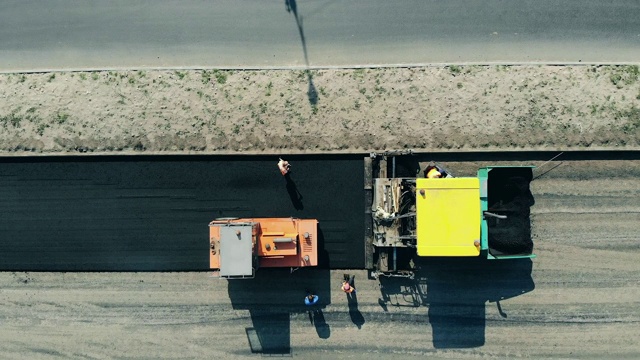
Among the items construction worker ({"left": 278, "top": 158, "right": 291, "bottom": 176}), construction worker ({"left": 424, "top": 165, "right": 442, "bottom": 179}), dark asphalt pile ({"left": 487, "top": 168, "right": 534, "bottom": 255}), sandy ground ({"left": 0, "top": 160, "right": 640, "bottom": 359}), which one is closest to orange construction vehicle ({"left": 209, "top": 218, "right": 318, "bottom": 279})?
sandy ground ({"left": 0, "top": 160, "right": 640, "bottom": 359})

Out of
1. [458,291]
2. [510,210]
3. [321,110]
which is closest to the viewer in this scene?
[510,210]

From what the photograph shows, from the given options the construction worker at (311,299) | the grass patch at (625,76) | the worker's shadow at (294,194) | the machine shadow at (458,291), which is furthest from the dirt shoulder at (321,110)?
the construction worker at (311,299)

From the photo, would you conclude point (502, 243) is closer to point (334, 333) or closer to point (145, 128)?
point (334, 333)

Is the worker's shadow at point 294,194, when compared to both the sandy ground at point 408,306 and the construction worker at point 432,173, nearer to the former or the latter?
the sandy ground at point 408,306

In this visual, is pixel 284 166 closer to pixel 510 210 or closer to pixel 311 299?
pixel 311 299

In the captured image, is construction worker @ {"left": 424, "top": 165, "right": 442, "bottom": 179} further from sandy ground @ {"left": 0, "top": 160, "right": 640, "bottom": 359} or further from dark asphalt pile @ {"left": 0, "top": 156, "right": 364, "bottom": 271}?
dark asphalt pile @ {"left": 0, "top": 156, "right": 364, "bottom": 271}

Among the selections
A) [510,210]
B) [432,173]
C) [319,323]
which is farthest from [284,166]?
[510,210]
